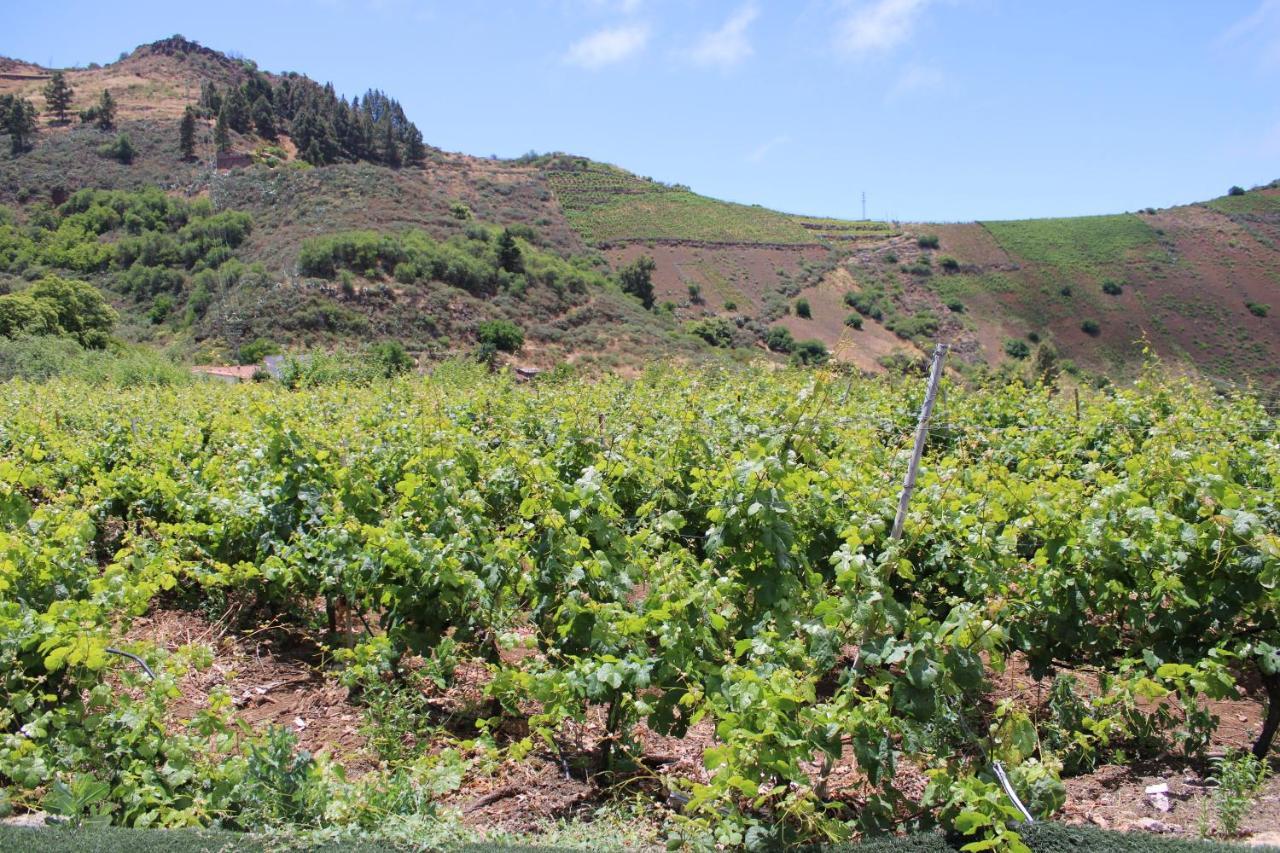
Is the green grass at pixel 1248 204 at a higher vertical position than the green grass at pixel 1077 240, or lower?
higher

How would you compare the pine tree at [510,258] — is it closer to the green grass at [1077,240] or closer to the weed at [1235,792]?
the green grass at [1077,240]

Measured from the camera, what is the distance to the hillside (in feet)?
126

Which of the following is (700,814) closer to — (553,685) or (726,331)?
(553,685)

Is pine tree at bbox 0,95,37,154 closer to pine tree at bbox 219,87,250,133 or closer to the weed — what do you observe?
pine tree at bbox 219,87,250,133

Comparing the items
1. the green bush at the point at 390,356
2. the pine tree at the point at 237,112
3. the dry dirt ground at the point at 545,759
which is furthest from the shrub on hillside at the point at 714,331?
the dry dirt ground at the point at 545,759

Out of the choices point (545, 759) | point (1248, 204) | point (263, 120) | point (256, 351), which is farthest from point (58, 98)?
point (1248, 204)

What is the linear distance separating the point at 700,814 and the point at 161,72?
93108mm

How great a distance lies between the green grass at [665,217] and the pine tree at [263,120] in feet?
76.4

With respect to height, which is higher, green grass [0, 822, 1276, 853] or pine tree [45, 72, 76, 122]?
pine tree [45, 72, 76, 122]

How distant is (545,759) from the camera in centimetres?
387

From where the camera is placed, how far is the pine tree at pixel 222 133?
58.1 metres

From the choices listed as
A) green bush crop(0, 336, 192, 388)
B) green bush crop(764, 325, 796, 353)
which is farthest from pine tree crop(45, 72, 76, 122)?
green bush crop(764, 325, 796, 353)

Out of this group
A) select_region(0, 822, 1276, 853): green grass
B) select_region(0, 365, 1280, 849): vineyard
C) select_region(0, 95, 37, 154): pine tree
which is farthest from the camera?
select_region(0, 95, 37, 154): pine tree

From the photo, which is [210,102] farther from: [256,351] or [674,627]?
[674,627]
